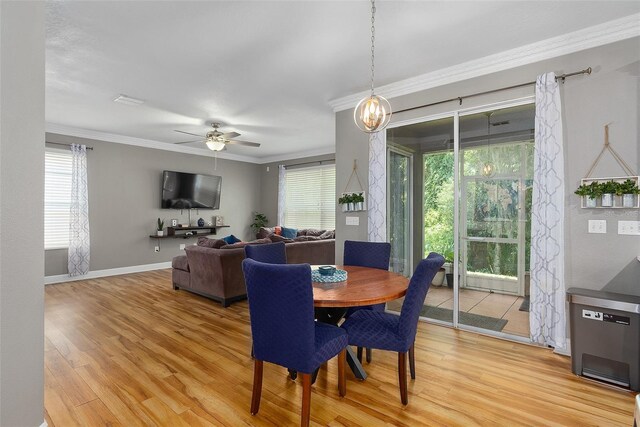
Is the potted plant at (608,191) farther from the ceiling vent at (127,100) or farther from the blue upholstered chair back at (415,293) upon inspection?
the ceiling vent at (127,100)

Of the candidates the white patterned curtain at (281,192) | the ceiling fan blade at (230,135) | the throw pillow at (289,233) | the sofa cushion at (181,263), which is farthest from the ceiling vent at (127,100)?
the white patterned curtain at (281,192)

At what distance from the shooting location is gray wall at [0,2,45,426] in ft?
4.80

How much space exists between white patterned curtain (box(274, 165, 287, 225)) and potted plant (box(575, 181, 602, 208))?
647cm

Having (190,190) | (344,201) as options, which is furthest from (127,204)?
(344,201)

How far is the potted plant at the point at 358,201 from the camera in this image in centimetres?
412

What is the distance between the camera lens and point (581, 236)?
2803mm

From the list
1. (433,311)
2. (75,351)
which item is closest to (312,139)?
(433,311)

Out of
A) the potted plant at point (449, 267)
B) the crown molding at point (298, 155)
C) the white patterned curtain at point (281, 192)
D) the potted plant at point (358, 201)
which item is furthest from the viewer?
the white patterned curtain at point (281, 192)

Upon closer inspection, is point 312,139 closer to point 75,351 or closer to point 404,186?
point 404,186

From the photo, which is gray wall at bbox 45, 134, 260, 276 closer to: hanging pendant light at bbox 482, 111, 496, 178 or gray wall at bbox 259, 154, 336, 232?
gray wall at bbox 259, 154, 336, 232

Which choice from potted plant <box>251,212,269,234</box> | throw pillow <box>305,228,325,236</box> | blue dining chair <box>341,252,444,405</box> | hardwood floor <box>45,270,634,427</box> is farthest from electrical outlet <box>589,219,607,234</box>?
potted plant <box>251,212,269,234</box>

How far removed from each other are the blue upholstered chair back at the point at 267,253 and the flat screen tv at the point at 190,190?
475cm

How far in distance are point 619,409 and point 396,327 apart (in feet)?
4.96

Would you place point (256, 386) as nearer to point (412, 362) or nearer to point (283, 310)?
point (283, 310)
